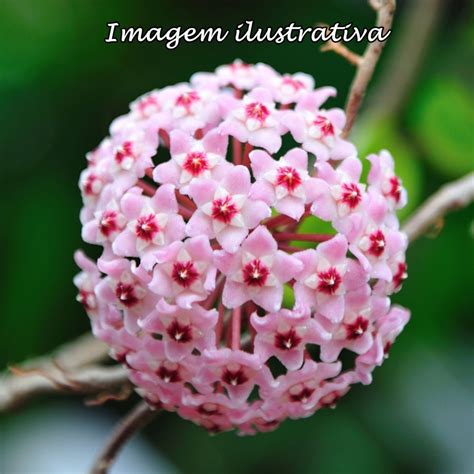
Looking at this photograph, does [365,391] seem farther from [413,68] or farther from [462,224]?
[413,68]

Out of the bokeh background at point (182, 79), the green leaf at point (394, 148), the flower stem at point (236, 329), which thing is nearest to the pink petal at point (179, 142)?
the flower stem at point (236, 329)

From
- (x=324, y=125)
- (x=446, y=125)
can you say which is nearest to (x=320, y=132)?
(x=324, y=125)

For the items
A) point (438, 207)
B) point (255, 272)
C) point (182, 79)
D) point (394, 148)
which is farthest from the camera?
point (182, 79)

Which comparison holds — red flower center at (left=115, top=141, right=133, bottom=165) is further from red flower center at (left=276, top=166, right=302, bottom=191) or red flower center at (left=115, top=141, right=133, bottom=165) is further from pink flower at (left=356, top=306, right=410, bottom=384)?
pink flower at (left=356, top=306, right=410, bottom=384)

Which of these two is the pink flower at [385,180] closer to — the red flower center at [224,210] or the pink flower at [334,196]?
the pink flower at [334,196]

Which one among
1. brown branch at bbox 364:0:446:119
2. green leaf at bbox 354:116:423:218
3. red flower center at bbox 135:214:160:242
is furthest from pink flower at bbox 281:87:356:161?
brown branch at bbox 364:0:446:119

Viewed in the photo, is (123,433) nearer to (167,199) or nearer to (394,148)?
(167,199)

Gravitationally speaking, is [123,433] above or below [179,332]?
below

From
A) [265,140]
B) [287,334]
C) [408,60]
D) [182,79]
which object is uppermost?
[408,60]
